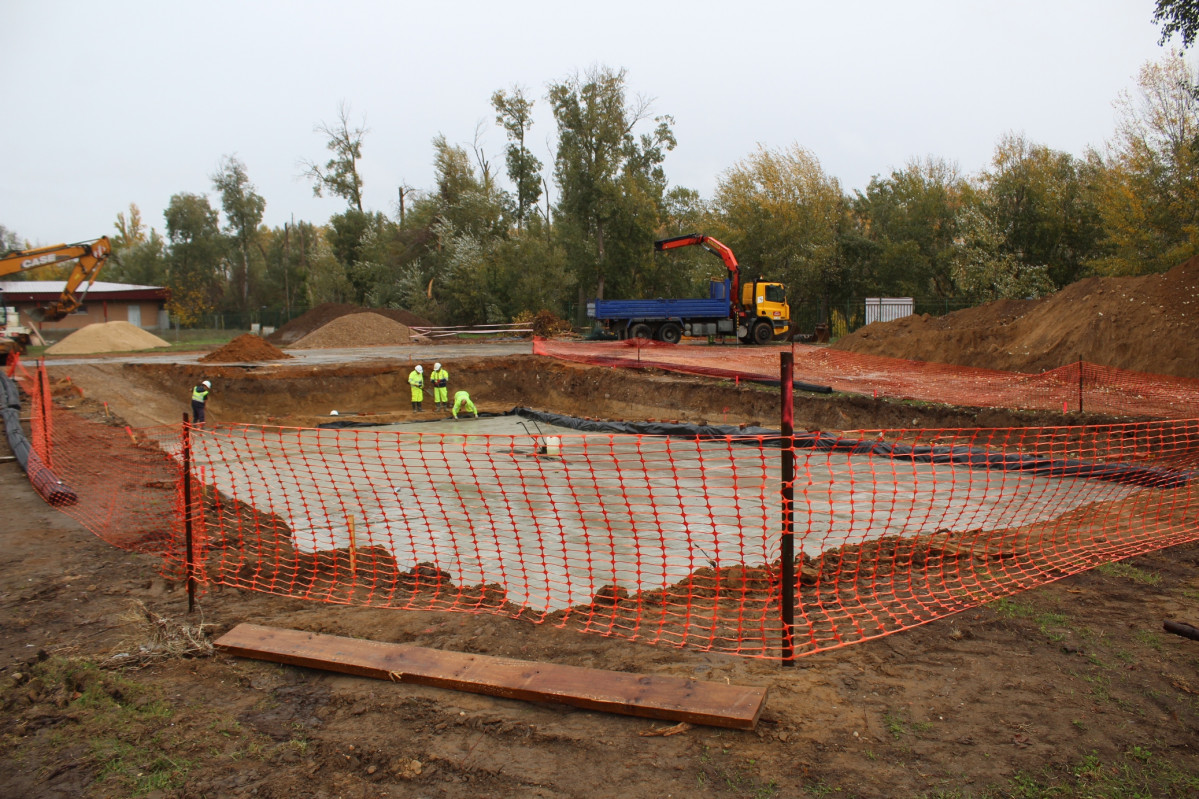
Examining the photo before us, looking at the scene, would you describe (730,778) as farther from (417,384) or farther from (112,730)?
(417,384)

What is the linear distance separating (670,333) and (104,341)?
2547 cm

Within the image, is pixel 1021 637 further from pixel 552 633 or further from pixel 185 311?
pixel 185 311

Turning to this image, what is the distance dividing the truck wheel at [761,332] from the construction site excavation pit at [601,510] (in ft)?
46.7

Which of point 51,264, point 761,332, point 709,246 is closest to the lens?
point 51,264

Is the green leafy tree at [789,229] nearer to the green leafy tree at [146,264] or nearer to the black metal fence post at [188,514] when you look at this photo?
the black metal fence post at [188,514]

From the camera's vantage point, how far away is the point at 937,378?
18.2 meters

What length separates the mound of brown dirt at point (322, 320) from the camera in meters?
37.9

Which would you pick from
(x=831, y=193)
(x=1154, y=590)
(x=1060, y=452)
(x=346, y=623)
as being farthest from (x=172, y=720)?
(x=831, y=193)

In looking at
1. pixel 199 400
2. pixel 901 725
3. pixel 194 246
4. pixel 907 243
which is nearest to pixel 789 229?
pixel 907 243

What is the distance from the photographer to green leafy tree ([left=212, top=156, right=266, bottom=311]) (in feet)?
187

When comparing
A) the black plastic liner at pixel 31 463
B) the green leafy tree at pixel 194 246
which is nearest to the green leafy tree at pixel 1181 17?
the black plastic liner at pixel 31 463

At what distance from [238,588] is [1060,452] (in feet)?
37.1

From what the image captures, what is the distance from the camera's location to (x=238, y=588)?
5754 millimetres

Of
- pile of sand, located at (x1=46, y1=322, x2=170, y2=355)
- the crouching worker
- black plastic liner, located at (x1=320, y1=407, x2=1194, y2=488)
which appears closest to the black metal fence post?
black plastic liner, located at (x1=320, y1=407, x2=1194, y2=488)
